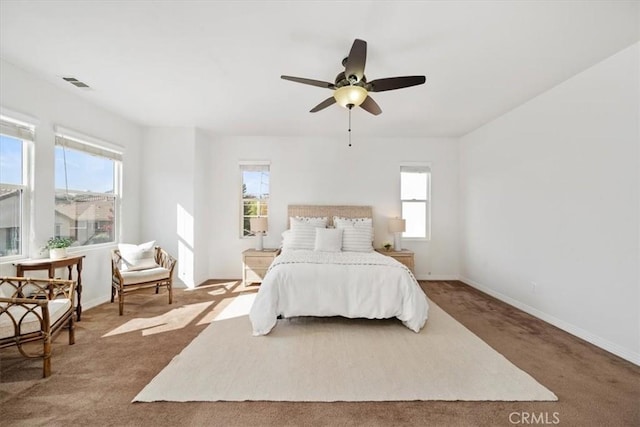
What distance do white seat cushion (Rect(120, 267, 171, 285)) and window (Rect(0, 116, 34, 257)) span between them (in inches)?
40.0

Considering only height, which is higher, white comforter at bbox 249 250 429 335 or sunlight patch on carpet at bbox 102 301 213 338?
white comforter at bbox 249 250 429 335

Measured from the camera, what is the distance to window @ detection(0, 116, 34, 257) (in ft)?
9.55

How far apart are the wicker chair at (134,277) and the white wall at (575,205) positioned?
4.88 m

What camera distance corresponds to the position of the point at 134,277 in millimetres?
3650

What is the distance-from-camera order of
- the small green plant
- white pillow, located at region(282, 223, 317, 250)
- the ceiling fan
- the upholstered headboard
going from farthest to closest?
the upholstered headboard → white pillow, located at region(282, 223, 317, 250) → the small green plant → the ceiling fan

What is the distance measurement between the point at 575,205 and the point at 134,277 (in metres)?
5.30

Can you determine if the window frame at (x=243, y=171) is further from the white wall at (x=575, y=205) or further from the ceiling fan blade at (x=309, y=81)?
the white wall at (x=575, y=205)

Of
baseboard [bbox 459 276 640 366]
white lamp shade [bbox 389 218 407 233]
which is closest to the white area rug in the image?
baseboard [bbox 459 276 640 366]

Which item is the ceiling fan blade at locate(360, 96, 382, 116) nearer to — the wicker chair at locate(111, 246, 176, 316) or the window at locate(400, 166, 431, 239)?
the window at locate(400, 166, 431, 239)

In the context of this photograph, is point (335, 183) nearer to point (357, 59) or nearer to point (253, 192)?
point (253, 192)

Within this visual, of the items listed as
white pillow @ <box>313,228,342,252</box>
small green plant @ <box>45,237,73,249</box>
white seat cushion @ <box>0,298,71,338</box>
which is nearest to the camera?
white seat cushion @ <box>0,298,71,338</box>

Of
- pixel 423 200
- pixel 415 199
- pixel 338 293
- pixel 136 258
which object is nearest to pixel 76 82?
pixel 136 258

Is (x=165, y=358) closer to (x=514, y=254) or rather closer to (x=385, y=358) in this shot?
(x=385, y=358)

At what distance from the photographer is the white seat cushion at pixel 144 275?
362cm
